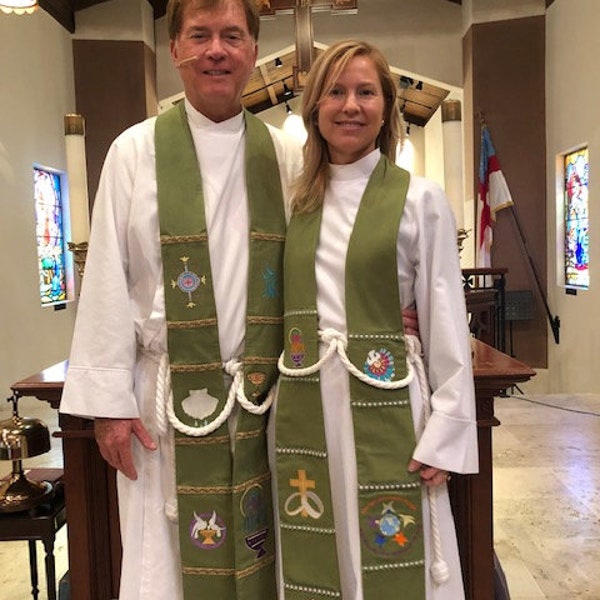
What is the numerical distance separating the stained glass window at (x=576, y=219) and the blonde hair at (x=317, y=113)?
4675mm

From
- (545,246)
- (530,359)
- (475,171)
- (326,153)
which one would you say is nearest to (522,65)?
(475,171)

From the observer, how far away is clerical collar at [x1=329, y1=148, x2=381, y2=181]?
1.37 m

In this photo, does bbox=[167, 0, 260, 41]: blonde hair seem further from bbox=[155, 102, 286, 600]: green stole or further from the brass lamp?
the brass lamp

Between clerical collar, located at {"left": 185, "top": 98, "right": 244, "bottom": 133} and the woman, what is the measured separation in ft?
0.59

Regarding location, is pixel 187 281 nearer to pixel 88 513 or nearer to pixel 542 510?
pixel 88 513

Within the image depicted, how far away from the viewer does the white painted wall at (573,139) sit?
17.6ft

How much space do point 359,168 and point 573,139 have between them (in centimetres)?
507

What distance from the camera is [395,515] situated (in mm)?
1311

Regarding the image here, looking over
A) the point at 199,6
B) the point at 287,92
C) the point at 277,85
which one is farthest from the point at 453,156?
the point at 287,92

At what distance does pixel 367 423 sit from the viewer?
130 centimetres

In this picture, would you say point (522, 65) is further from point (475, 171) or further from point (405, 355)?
point (405, 355)

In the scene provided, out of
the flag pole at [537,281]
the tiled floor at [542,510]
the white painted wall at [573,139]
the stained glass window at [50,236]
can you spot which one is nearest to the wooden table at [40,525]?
the tiled floor at [542,510]

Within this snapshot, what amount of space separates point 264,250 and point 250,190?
5.1 inches

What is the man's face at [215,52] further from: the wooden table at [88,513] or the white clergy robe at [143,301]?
the wooden table at [88,513]
